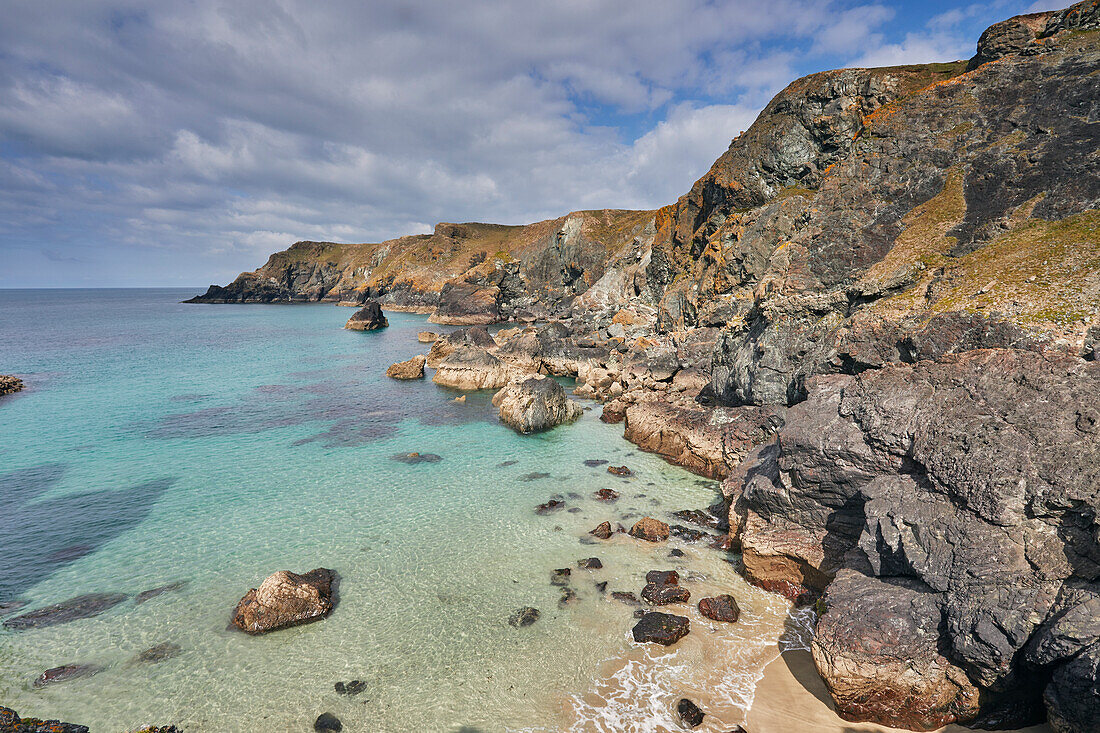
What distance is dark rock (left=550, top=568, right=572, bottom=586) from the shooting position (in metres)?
16.7

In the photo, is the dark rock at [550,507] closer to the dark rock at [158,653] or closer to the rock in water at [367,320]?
the dark rock at [158,653]

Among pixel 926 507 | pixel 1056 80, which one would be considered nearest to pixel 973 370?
pixel 926 507

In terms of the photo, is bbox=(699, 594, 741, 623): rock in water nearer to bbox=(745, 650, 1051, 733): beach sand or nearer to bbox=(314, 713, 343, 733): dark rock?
bbox=(745, 650, 1051, 733): beach sand

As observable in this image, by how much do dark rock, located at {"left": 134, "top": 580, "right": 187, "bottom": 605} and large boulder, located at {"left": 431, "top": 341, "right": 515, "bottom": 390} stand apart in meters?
32.0

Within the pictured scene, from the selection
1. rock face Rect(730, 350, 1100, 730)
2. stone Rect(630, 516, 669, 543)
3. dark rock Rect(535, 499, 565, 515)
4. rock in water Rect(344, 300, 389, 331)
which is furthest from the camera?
rock in water Rect(344, 300, 389, 331)

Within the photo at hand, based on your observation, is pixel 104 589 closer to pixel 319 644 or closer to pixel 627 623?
pixel 319 644

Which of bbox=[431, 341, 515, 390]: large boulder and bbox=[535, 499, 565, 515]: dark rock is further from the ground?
bbox=[431, 341, 515, 390]: large boulder

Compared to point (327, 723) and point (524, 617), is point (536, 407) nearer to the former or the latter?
point (524, 617)

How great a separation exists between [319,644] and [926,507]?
1822 centimetres

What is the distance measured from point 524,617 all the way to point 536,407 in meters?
20.5

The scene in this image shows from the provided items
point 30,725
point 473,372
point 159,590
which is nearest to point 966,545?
point 30,725

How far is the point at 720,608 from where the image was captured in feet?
48.6

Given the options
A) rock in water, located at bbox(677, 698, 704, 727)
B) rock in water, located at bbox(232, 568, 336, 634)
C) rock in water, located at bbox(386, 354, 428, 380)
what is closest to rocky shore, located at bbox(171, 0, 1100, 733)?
rock in water, located at bbox(677, 698, 704, 727)

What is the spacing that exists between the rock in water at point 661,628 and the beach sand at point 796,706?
2.44 m
